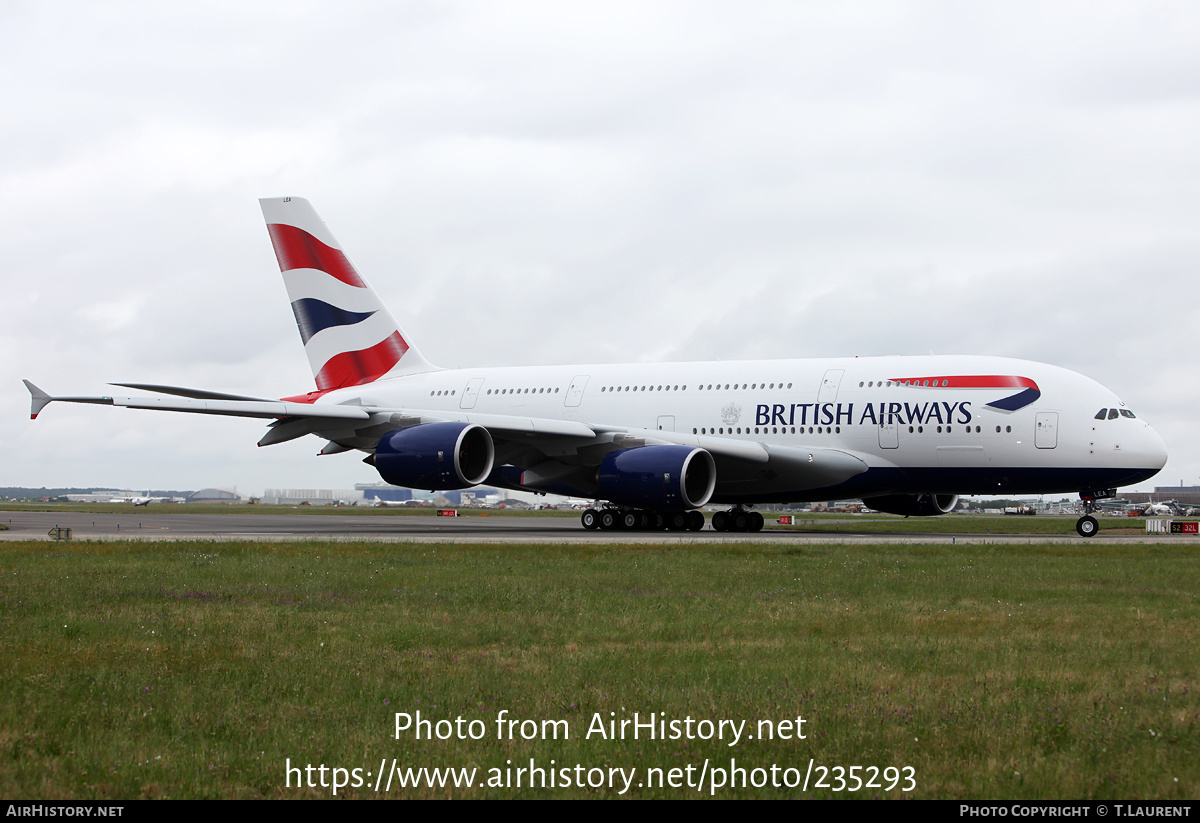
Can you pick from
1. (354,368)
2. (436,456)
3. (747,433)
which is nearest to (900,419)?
(747,433)

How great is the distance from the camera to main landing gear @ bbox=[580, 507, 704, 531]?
29.2 m

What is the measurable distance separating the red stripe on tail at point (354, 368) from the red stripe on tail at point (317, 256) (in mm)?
2036

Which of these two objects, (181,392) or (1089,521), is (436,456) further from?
(1089,521)

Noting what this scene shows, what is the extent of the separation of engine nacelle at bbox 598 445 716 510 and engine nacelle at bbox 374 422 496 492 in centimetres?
301

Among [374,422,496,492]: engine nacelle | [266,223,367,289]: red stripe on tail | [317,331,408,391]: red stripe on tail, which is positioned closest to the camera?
[374,422,496,492]: engine nacelle

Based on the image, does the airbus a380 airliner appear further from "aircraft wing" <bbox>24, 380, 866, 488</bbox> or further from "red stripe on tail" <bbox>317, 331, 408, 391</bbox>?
"red stripe on tail" <bbox>317, 331, 408, 391</bbox>

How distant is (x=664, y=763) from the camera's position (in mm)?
5418

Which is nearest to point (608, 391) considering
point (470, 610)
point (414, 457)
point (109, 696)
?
point (414, 457)

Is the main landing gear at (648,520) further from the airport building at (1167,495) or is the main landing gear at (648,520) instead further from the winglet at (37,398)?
the airport building at (1167,495)

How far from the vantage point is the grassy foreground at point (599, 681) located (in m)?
5.24

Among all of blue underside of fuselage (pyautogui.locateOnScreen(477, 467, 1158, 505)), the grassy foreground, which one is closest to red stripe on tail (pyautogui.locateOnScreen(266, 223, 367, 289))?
blue underside of fuselage (pyautogui.locateOnScreen(477, 467, 1158, 505))

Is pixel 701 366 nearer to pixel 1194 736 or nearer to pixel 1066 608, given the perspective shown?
pixel 1066 608

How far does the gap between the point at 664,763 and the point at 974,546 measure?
15943mm

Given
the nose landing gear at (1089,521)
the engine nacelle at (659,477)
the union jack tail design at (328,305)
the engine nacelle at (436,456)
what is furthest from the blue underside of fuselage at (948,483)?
the union jack tail design at (328,305)
